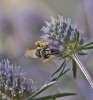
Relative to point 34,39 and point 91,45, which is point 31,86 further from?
point 34,39

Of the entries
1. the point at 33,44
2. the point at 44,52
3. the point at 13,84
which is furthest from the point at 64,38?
the point at 33,44

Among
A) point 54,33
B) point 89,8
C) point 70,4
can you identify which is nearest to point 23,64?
point 89,8

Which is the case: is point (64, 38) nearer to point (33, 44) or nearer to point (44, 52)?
point (44, 52)

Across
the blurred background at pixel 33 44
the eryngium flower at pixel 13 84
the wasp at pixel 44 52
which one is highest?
the blurred background at pixel 33 44

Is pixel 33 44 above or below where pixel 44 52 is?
above

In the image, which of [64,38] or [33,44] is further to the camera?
[33,44]

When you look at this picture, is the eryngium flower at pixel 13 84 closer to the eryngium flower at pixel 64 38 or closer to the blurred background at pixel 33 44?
the eryngium flower at pixel 64 38

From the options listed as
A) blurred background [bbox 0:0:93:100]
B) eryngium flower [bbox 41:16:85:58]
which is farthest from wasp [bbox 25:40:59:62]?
blurred background [bbox 0:0:93:100]

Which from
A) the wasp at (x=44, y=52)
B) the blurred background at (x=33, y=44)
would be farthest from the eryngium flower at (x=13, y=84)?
the blurred background at (x=33, y=44)
